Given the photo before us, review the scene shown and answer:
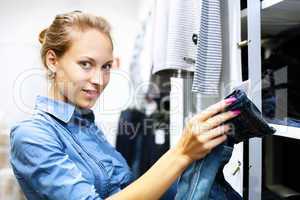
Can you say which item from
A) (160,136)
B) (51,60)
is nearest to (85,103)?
(51,60)

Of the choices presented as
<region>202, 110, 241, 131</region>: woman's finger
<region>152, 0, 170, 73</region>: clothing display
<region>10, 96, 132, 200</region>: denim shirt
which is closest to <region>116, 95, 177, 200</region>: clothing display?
<region>152, 0, 170, 73</region>: clothing display

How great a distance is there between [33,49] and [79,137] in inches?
37.3

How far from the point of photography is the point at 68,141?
0.65 meters

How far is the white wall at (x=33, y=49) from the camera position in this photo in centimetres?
132

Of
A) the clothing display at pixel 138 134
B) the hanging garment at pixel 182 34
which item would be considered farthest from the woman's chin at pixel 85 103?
the clothing display at pixel 138 134

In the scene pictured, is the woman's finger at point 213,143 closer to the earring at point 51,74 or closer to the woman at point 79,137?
the woman at point 79,137

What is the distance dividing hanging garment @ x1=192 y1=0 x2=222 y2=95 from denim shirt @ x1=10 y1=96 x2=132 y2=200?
0.29 metres

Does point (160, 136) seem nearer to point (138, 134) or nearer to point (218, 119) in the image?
point (138, 134)

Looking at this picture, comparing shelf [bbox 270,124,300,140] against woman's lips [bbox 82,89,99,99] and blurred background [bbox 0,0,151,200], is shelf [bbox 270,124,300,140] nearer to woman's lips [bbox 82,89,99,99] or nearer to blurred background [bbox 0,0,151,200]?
woman's lips [bbox 82,89,99,99]

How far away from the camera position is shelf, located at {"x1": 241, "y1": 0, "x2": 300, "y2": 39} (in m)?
0.61

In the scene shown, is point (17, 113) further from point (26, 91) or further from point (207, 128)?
point (207, 128)

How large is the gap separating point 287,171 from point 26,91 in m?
1.13

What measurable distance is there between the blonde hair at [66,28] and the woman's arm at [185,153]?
0.36m

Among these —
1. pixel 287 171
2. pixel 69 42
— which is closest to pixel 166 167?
pixel 69 42
